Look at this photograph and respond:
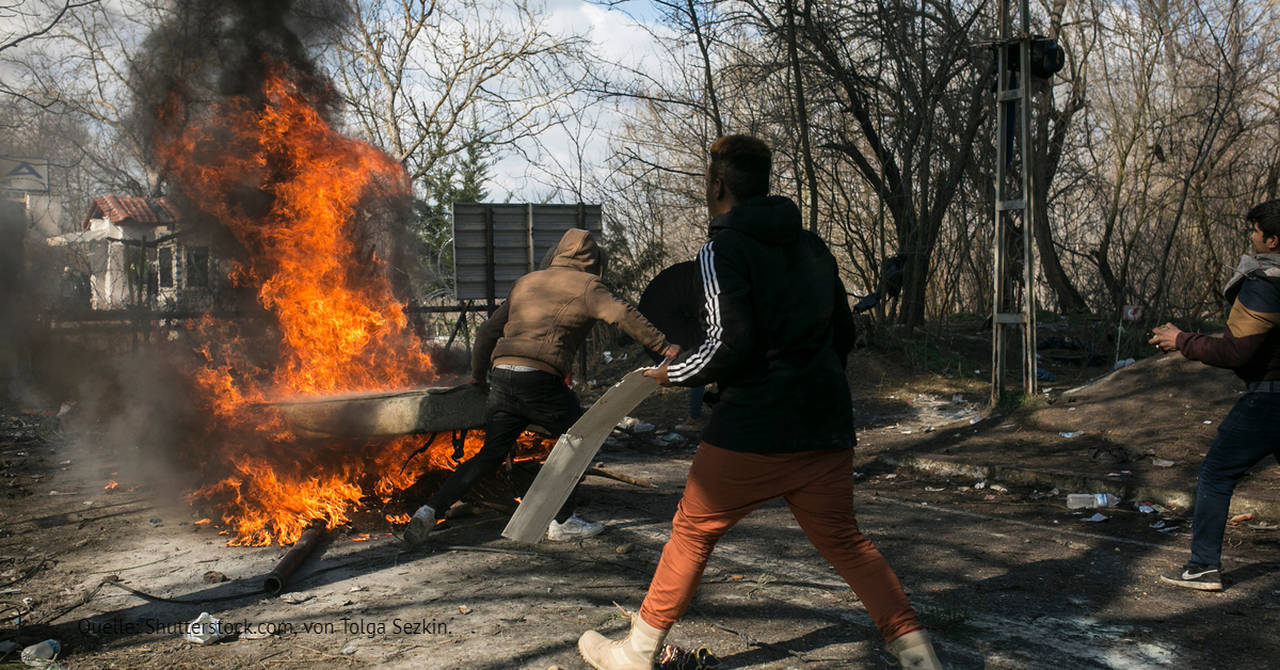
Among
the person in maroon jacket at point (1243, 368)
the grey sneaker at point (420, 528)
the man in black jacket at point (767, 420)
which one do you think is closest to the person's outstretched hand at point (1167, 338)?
the person in maroon jacket at point (1243, 368)

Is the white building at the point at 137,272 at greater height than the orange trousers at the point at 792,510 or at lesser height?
greater

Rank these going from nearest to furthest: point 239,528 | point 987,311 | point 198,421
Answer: point 239,528 < point 198,421 < point 987,311

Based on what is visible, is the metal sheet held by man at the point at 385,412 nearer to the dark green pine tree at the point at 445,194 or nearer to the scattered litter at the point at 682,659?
the scattered litter at the point at 682,659

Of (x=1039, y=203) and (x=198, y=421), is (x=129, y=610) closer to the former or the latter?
(x=198, y=421)

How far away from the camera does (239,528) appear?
Answer: 225 inches

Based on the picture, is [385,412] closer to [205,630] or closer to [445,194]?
[205,630]

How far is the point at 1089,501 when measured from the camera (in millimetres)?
6688

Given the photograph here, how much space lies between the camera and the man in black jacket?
3.07 metres

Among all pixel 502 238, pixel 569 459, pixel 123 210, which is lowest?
pixel 569 459

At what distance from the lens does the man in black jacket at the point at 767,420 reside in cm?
307

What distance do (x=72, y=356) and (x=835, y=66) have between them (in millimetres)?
11897

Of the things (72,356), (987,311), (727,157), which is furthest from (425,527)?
(987,311)

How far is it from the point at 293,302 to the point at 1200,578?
6.32 metres

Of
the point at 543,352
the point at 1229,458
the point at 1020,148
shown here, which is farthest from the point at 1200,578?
the point at 1020,148
